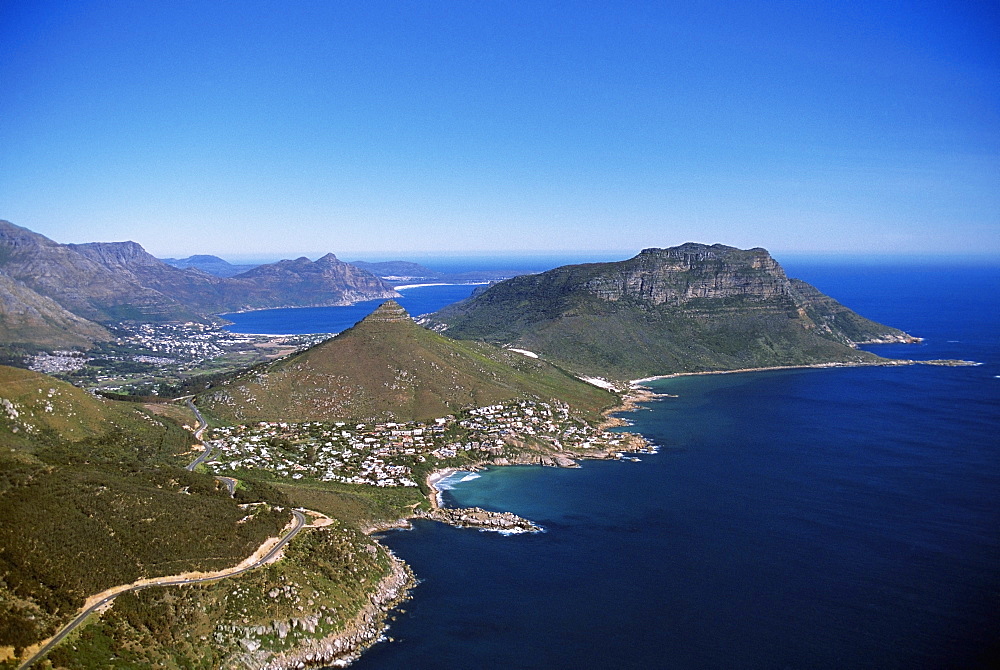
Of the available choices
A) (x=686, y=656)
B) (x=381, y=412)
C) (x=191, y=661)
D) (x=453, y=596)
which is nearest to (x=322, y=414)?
(x=381, y=412)

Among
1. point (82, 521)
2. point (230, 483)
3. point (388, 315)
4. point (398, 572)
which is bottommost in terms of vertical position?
point (398, 572)

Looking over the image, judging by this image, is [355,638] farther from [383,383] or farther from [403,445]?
[383,383]

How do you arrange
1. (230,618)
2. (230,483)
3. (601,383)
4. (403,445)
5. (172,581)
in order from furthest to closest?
(601,383), (403,445), (230,483), (172,581), (230,618)

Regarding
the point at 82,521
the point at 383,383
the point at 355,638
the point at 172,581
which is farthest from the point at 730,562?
the point at 383,383

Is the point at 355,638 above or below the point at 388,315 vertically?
below

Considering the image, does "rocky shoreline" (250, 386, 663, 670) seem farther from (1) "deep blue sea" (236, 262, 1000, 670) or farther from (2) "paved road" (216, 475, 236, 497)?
(2) "paved road" (216, 475, 236, 497)

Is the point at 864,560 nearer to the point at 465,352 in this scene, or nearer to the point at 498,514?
the point at 498,514

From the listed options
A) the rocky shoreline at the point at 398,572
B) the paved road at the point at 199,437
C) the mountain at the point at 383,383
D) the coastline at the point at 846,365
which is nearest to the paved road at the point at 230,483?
the paved road at the point at 199,437
